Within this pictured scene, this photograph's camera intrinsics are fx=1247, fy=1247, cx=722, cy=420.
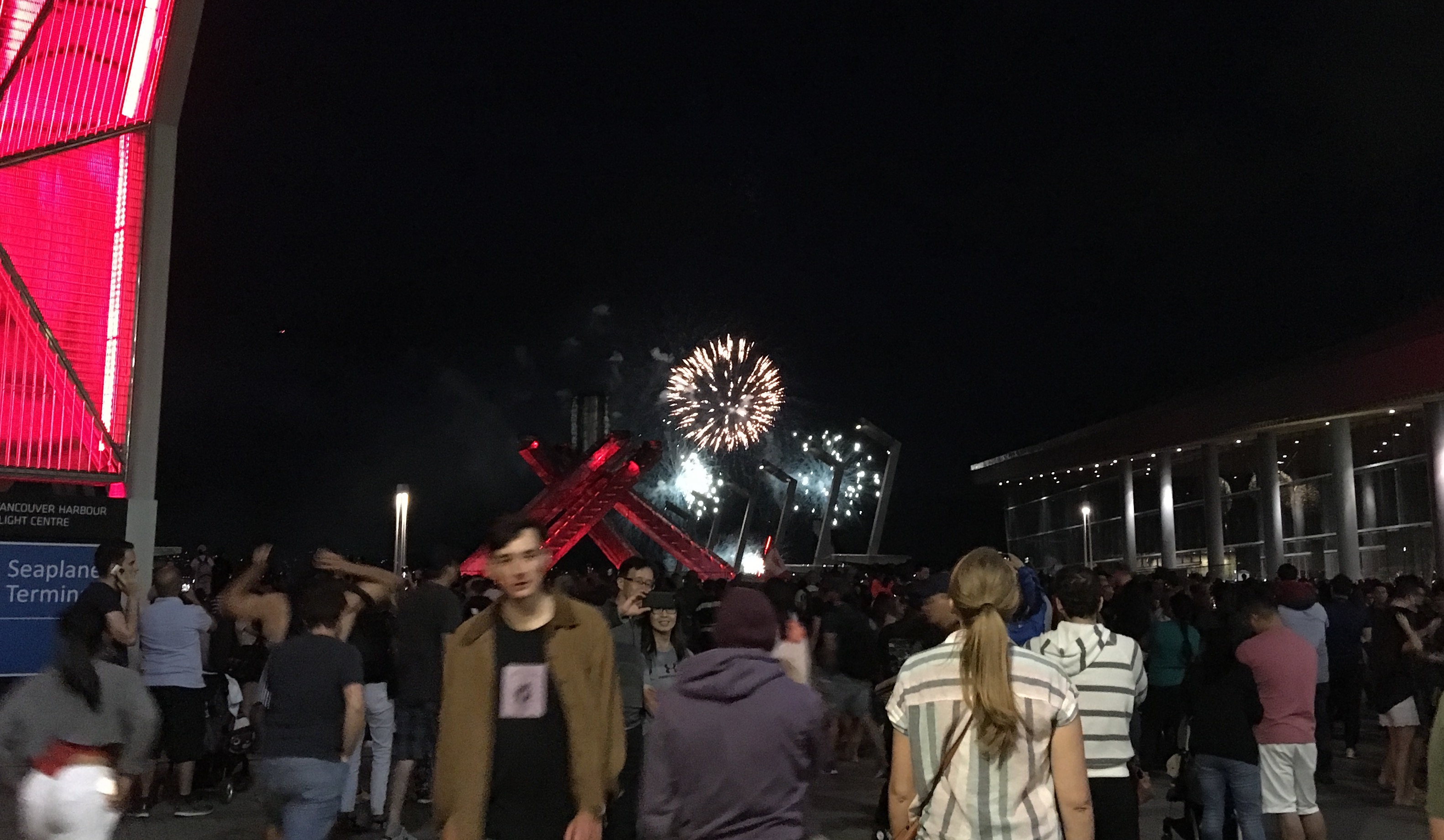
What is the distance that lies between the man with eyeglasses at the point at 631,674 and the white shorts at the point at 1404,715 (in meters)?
7.58

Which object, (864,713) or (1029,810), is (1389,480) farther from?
(1029,810)

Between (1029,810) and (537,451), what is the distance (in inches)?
1654

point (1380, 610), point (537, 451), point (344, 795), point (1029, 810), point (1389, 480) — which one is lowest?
point (344, 795)

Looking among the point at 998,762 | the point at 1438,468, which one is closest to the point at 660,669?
the point at 998,762

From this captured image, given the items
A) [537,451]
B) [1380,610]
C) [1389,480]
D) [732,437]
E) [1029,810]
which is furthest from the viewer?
[732,437]

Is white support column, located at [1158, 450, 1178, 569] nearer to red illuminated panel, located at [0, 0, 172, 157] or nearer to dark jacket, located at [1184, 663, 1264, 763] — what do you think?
red illuminated panel, located at [0, 0, 172, 157]

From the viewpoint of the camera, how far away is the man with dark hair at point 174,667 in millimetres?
9984

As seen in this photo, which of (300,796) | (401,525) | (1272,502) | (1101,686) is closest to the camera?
(1101,686)

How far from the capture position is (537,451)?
45.1 m

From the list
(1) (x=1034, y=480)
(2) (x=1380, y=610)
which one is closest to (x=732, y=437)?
(1) (x=1034, y=480)

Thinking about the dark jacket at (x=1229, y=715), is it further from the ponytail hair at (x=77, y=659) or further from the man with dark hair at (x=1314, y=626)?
the ponytail hair at (x=77, y=659)

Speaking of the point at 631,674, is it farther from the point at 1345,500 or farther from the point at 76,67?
the point at 1345,500

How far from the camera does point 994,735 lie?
12.2ft

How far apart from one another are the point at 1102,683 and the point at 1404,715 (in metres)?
7.17
